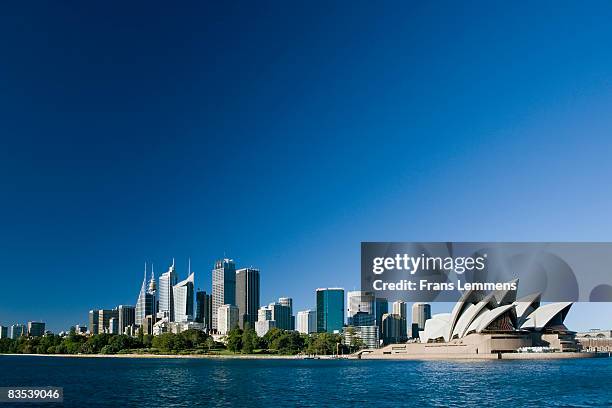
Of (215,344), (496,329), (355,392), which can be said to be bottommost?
(215,344)

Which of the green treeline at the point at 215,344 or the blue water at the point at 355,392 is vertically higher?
the blue water at the point at 355,392

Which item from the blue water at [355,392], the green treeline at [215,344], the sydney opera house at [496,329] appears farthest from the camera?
the green treeline at [215,344]

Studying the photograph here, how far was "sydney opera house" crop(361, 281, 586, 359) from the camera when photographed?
111m

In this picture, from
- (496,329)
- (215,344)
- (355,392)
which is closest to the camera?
(355,392)

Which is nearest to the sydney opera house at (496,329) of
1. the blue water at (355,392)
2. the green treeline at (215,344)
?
the green treeline at (215,344)

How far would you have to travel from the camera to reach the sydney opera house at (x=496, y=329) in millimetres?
110938

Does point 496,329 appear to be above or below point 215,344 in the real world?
above

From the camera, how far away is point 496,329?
112 metres

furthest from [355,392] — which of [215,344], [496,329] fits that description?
[215,344]

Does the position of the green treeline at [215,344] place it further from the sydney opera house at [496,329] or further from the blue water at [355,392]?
the blue water at [355,392]

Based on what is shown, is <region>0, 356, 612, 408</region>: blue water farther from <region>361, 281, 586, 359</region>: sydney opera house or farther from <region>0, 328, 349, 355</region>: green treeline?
<region>0, 328, 349, 355</region>: green treeline

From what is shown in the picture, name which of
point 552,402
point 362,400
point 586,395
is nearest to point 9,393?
point 362,400

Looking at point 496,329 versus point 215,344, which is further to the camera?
point 215,344

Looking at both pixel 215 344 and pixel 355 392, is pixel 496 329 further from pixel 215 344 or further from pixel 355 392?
pixel 215 344
